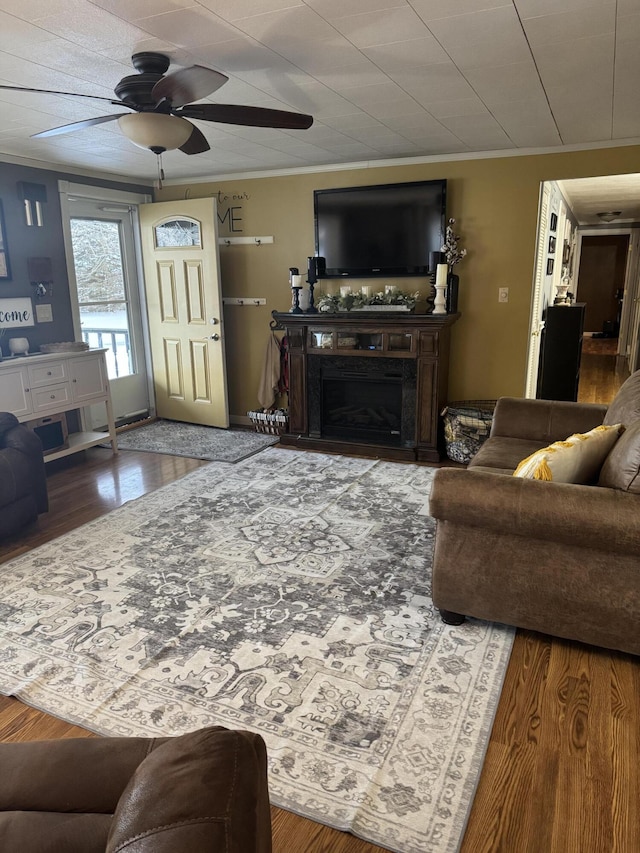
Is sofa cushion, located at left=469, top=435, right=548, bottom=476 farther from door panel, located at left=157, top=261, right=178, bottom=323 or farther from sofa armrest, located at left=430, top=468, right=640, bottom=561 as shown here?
door panel, located at left=157, top=261, right=178, bottom=323

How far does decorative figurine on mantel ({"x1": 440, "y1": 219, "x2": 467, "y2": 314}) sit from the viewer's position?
4.72m

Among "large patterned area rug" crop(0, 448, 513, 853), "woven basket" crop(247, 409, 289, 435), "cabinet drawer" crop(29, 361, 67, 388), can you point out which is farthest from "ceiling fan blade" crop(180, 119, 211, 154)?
"woven basket" crop(247, 409, 289, 435)

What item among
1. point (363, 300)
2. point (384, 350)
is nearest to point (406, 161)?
point (363, 300)

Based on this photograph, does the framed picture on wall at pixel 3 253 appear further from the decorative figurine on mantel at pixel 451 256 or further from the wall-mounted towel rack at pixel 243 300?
the decorative figurine on mantel at pixel 451 256

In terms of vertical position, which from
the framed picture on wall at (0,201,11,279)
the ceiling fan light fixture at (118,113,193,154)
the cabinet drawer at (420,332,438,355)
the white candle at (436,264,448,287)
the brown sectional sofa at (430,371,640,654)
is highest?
the ceiling fan light fixture at (118,113,193,154)

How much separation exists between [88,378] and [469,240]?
331 centimetres

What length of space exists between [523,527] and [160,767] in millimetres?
1654

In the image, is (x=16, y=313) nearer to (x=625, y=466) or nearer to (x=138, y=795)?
(x=625, y=466)

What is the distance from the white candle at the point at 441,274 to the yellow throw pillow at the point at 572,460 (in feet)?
7.82

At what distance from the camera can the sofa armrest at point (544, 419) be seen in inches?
138

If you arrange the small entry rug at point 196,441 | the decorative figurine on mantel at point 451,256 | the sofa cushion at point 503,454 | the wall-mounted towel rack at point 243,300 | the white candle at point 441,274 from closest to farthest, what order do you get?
the sofa cushion at point 503,454
the white candle at point 441,274
the decorative figurine on mantel at point 451,256
the small entry rug at point 196,441
the wall-mounted towel rack at point 243,300

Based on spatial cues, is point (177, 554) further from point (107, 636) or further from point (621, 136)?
point (621, 136)

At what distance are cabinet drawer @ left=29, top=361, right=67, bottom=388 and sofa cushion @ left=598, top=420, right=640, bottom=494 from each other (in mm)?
3797

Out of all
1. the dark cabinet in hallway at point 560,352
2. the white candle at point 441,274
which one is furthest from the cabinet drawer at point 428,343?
the dark cabinet in hallway at point 560,352
